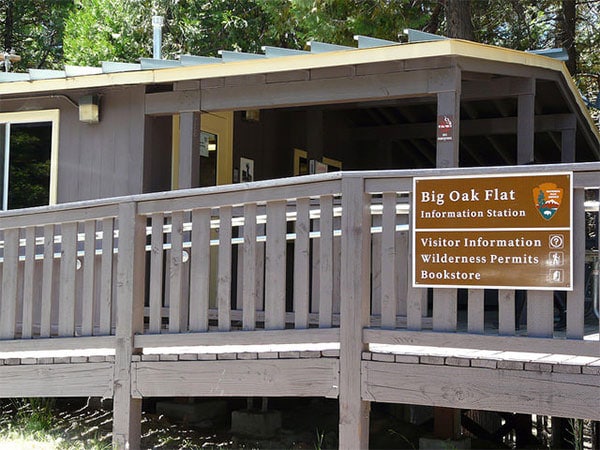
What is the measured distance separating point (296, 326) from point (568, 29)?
46.4ft

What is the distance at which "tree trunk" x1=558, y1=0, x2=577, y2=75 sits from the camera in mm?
17016

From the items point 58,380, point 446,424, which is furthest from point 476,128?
point 58,380

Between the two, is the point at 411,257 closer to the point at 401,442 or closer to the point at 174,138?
the point at 401,442

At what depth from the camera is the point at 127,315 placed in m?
5.45

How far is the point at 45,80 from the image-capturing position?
811 cm

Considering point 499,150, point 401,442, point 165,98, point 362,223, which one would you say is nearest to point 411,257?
point 362,223

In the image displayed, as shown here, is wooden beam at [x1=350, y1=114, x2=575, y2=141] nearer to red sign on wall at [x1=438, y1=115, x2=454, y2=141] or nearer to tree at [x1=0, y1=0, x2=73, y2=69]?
red sign on wall at [x1=438, y1=115, x2=454, y2=141]

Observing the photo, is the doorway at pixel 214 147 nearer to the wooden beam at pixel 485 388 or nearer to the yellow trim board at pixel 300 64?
the yellow trim board at pixel 300 64

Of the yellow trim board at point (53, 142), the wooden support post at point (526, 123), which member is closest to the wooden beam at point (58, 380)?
the yellow trim board at point (53, 142)

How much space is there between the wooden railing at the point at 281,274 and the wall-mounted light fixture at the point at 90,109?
2481 mm

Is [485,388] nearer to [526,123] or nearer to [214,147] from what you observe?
[526,123]

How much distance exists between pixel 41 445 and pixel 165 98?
3791mm

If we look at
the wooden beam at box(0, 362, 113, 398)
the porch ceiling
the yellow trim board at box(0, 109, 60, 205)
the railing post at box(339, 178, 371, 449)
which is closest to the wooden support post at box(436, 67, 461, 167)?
the porch ceiling

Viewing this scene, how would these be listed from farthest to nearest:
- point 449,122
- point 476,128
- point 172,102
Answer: point 476,128, point 172,102, point 449,122
